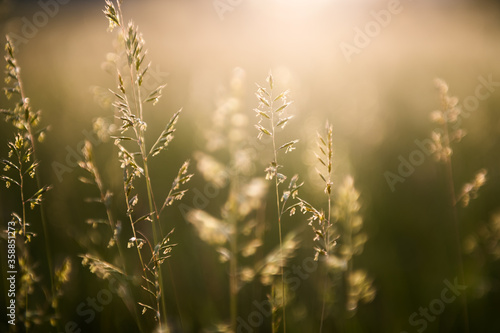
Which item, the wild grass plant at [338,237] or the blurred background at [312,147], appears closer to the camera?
→ the wild grass plant at [338,237]

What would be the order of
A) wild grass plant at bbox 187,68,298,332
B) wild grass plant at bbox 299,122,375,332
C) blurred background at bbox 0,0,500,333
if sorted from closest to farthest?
wild grass plant at bbox 299,122,375,332, wild grass plant at bbox 187,68,298,332, blurred background at bbox 0,0,500,333

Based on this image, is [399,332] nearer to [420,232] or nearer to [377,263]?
[377,263]

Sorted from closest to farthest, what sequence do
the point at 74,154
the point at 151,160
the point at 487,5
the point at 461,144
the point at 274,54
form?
Answer: the point at 74,154, the point at 151,160, the point at 461,144, the point at 274,54, the point at 487,5

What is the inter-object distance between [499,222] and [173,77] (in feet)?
15.5

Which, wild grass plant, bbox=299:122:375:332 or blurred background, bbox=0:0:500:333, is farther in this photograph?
blurred background, bbox=0:0:500:333

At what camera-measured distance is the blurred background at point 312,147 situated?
2168 mm

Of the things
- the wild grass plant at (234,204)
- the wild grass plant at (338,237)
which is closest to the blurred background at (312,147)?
the wild grass plant at (338,237)

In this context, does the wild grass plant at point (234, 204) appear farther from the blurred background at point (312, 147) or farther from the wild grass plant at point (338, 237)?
the blurred background at point (312, 147)

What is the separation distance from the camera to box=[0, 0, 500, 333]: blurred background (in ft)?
7.11

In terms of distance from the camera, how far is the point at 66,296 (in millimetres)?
2133

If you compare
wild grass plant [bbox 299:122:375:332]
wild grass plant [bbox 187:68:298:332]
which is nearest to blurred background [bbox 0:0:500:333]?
wild grass plant [bbox 299:122:375:332]

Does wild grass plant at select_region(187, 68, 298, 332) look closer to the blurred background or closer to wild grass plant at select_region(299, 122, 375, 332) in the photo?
wild grass plant at select_region(299, 122, 375, 332)

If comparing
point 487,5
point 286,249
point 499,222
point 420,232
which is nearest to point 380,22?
point 487,5

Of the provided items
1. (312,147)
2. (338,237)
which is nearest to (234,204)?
(338,237)
